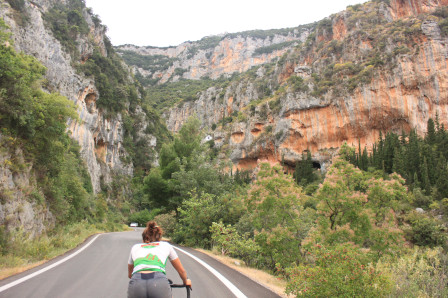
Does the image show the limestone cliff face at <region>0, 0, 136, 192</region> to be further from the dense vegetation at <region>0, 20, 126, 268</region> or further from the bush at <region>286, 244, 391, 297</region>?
the bush at <region>286, 244, 391, 297</region>

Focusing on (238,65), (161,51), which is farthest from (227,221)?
(161,51)

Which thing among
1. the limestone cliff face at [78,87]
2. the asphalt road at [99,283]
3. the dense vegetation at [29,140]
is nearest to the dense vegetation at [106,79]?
the limestone cliff face at [78,87]

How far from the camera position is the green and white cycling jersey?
9.00 feet

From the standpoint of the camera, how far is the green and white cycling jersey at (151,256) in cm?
274

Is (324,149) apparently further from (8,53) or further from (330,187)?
(8,53)

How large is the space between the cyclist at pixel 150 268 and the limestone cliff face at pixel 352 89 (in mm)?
36115

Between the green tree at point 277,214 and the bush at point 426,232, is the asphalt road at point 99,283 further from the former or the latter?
the bush at point 426,232

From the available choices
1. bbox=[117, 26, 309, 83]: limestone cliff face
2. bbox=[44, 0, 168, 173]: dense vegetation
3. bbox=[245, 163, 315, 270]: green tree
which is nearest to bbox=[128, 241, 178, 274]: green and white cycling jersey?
bbox=[245, 163, 315, 270]: green tree

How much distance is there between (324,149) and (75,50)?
47489mm

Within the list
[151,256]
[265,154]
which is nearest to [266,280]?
[151,256]

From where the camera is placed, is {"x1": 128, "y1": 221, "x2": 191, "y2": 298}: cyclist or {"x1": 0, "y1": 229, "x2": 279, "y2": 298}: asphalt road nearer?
{"x1": 128, "y1": 221, "x2": 191, "y2": 298}: cyclist

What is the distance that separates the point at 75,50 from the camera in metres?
43.2

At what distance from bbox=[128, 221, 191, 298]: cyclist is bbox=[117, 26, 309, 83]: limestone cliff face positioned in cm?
13625

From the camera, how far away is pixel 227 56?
14475 cm
